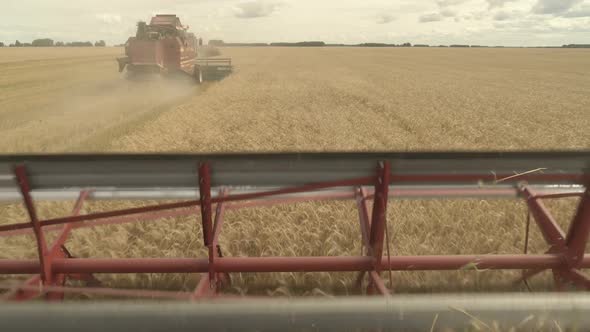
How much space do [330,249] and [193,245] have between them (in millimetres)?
1336

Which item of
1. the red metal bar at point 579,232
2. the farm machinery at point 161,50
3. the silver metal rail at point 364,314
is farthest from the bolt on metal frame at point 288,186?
the farm machinery at point 161,50

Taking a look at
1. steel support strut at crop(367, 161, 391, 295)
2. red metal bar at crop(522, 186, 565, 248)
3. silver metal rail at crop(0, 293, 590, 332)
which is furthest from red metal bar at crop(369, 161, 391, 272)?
red metal bar at crop(522, 186, 565, 248)

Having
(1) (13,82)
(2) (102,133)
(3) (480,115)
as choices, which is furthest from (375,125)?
(1) (13,82)

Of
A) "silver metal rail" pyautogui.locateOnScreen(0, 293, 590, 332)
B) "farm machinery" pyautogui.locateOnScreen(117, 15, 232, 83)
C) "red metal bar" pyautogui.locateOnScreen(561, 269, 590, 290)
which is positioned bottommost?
"red metal bar" pyautogui.locateOnScreen(561, 269, 590, 290)

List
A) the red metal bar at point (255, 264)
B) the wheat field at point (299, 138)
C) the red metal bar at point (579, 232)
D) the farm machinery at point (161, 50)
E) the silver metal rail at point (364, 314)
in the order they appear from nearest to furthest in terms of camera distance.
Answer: the silver metal rail at point (364, 314) → the red metal bar at point (579, 232) → the red metal bar at point (255, 264) → the wheat field at point (299, 138) → the farm machinery at point (161, 50)

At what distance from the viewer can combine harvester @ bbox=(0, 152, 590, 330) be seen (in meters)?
1.78

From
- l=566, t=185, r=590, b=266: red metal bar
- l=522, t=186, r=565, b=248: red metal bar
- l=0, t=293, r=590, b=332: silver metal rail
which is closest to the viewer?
l=0, t=293, r=590, b=332: silver metal rail

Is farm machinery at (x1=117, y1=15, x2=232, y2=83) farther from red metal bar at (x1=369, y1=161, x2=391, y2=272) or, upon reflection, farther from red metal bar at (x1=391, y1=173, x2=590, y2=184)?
red metal bar at (x1=391, y1=173, x2=590, y2=184)

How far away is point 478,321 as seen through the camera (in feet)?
5.80

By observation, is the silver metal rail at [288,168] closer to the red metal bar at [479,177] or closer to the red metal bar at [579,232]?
Answer: the red metal bar at [479,177]

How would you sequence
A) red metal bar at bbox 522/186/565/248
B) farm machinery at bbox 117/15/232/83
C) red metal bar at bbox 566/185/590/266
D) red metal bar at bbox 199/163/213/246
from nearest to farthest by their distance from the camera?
1. red metal bar at bbox 199/163/213/246
2. red metal bar at bbox 566/185/590/266
3. red metal bar at bbox 522/186/565/248
4. farm machinery at bbox 117/15/232/83

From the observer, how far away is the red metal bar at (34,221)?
2.46m

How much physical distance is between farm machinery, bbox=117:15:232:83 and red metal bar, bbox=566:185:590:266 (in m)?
16.9

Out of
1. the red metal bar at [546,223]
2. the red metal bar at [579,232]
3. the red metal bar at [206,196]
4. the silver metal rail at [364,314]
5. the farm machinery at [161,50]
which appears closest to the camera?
the silver metal rail at [364,314]
